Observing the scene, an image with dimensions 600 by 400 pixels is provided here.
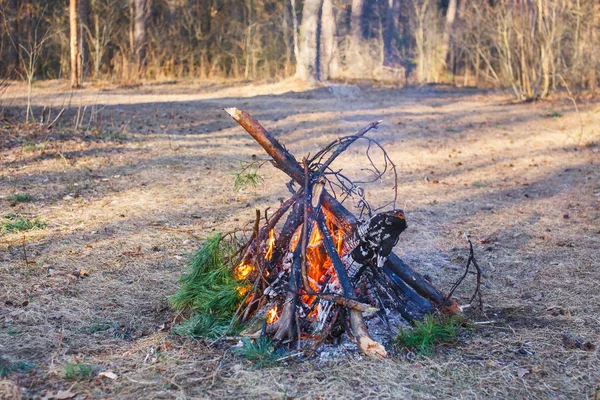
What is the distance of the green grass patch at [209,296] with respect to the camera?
12.5 feet

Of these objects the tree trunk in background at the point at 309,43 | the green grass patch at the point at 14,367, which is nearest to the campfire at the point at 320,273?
the green grass patch at the point at 14,367

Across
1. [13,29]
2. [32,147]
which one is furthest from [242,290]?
[13,29]

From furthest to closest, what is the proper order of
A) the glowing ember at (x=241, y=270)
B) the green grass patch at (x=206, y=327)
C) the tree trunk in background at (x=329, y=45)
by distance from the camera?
the tree trunk in background at (x=329, y=45), the glowing ember at (x=241, y=270), the green grass patch at (x=206, y=327)

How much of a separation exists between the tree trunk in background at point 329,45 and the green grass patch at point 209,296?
1711 cm

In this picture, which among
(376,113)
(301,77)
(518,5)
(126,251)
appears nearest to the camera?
(126,251)

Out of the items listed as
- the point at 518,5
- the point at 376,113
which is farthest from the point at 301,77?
the point at 518,5

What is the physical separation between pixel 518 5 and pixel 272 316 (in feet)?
44.2

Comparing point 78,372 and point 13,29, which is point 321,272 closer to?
point 78,372

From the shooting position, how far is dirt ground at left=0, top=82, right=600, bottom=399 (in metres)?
3.32

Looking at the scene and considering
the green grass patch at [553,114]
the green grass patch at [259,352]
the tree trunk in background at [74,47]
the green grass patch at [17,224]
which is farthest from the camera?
the tree trunk in background at [74,47]

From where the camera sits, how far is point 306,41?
18.7 meters

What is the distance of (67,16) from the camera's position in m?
21.0

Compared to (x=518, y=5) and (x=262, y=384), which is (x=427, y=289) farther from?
(x=518, y=5)

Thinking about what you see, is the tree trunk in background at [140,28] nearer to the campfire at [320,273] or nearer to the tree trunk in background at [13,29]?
the tree trunk in background at [13,29]
